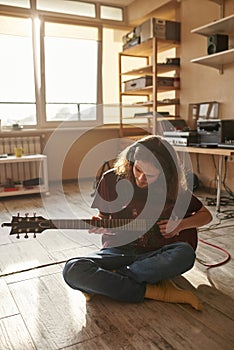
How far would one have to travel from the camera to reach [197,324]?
4.03ft

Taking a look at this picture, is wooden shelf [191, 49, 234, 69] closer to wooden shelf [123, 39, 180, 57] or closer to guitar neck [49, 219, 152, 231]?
wooden shelf [123, 39, 180, 57]

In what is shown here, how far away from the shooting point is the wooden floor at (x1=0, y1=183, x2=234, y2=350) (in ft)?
3.73

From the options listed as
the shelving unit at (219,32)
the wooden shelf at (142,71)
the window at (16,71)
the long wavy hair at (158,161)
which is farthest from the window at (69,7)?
the long wavy hair at (158,161)

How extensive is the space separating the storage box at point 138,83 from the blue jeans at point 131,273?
2.89 metres

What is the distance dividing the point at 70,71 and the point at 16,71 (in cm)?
71

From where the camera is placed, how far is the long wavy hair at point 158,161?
4.82ft

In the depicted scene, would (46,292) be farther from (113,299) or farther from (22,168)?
(22,168)

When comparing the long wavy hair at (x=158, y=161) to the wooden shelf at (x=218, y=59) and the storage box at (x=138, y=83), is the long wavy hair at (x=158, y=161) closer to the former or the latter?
the wooden shelf at (x=218, y=59)

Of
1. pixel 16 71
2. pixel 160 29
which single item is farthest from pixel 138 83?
pixel 16 71

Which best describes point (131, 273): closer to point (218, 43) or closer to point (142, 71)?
point (218, 43)

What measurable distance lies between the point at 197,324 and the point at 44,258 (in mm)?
993

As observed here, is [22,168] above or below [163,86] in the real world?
below

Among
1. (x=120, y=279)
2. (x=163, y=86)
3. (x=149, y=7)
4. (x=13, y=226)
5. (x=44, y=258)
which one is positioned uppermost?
(x=149, y=7)

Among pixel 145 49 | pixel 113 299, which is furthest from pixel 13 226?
pixel 145 49
